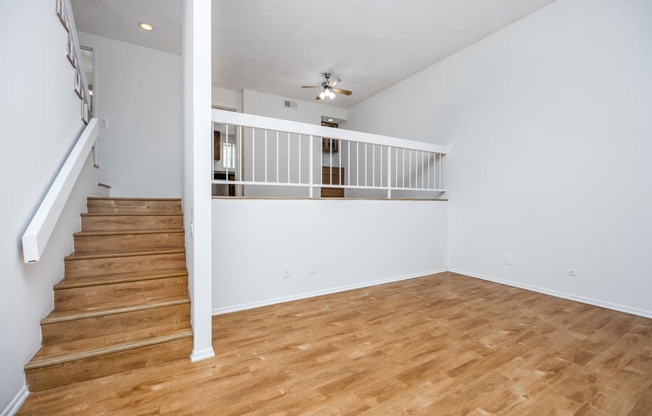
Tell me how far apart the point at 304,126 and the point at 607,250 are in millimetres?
3413

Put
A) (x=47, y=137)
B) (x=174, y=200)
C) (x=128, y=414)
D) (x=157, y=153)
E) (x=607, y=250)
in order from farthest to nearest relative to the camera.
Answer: (x=157, y=153) → (x=174, y=200) → (x=607, y=250) → (x=47, y=137) → (x=128, y=414)

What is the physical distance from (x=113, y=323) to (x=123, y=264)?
58 centimetres

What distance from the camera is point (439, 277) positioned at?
12.9 feet

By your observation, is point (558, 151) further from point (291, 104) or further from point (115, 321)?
point (291, 104)

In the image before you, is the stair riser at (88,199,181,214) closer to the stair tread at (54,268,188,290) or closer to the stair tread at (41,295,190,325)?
the stair tread at (54,268,188,290)

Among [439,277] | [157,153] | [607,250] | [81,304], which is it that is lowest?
[439,277]

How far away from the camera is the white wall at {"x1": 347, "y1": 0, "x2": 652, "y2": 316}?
8.58ft

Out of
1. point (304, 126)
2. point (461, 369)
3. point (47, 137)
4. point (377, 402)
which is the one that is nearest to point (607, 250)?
point (461, 369)

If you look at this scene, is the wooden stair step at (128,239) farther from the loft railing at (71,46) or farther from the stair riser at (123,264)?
the loft railing at (71,46)

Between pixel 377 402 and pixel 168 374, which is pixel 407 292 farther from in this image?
pixel 168 374

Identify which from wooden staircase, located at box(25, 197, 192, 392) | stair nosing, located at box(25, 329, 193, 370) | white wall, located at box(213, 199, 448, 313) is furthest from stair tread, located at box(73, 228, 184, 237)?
stair nosing, located at box(25, 329, 193, 370)

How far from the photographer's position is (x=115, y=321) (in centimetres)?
189

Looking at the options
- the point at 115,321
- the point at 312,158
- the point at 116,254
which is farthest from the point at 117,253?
the point at 312,158

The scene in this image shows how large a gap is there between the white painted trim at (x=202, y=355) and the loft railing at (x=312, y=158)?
1.36 metres
